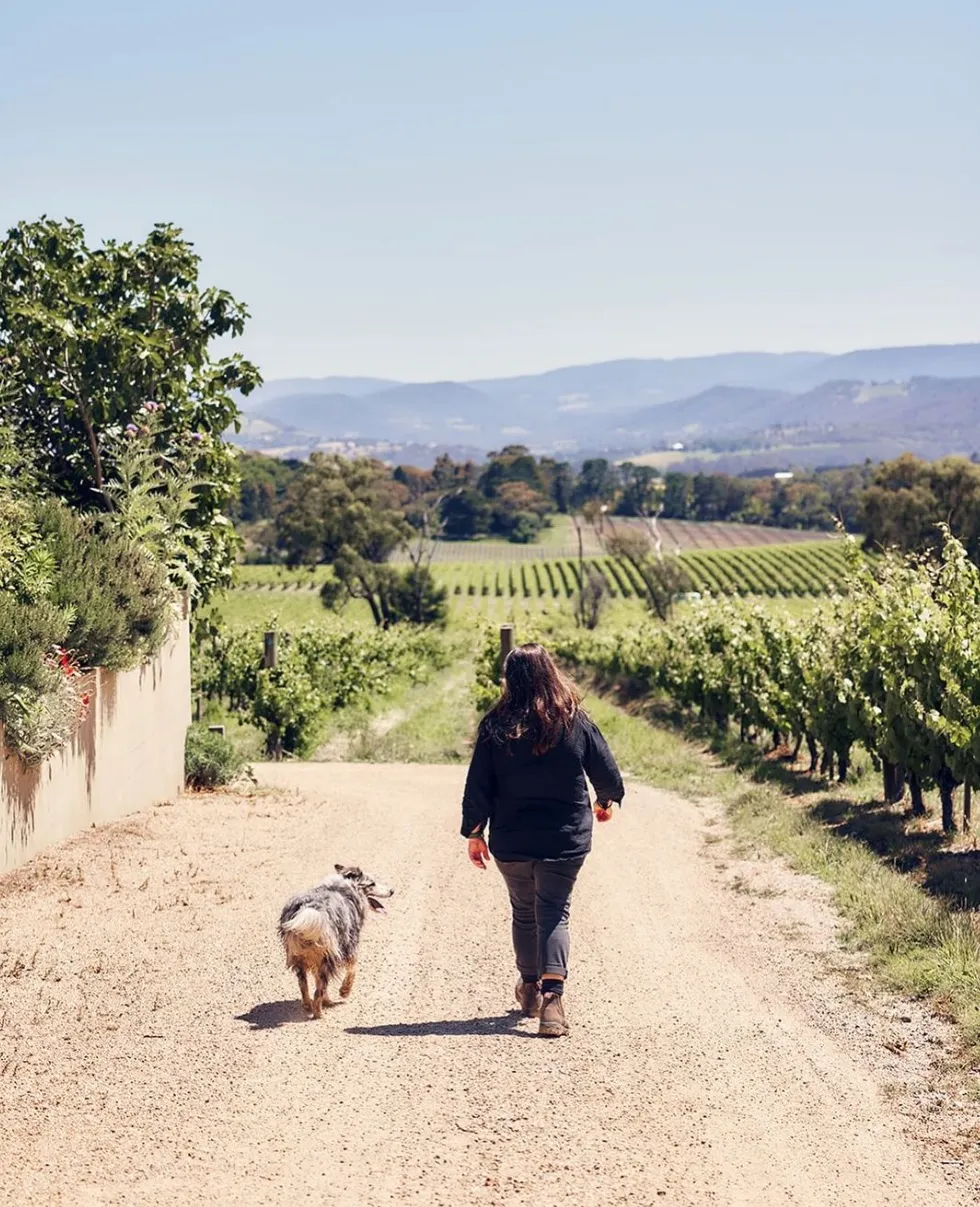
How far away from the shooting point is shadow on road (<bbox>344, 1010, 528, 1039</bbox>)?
19.4 feet

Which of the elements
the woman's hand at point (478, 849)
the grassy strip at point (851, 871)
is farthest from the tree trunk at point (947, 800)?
the woman's hand at point (478, 849)

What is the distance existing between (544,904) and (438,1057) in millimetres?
820

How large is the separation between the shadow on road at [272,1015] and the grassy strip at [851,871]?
3066 millimetres

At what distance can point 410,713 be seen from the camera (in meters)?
30.2

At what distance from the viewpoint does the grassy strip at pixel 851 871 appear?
22.9ft

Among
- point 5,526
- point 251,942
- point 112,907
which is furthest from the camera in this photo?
point 5,526

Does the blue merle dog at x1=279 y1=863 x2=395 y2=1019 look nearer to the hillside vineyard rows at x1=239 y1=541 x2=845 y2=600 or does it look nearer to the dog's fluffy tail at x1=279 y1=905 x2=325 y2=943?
the dog's fluffy tail at x1=279 y1=905 x2=325 y2=943

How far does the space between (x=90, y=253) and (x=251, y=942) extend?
33.7 feet

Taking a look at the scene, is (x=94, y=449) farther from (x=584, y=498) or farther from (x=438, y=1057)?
(x=584, y=498)

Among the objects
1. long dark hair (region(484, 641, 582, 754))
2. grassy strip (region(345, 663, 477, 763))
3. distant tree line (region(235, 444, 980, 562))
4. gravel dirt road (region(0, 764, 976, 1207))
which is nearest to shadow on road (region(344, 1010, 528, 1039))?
gravel dirt road (region(0, 764, 976, 1207))

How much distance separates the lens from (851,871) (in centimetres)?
987

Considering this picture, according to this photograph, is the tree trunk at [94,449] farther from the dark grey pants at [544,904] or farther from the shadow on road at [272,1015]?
the dark grey pants at [544,904]

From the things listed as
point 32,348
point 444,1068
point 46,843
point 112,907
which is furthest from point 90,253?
point 444,1068

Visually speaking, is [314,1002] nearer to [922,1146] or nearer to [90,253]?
[922,1146]
